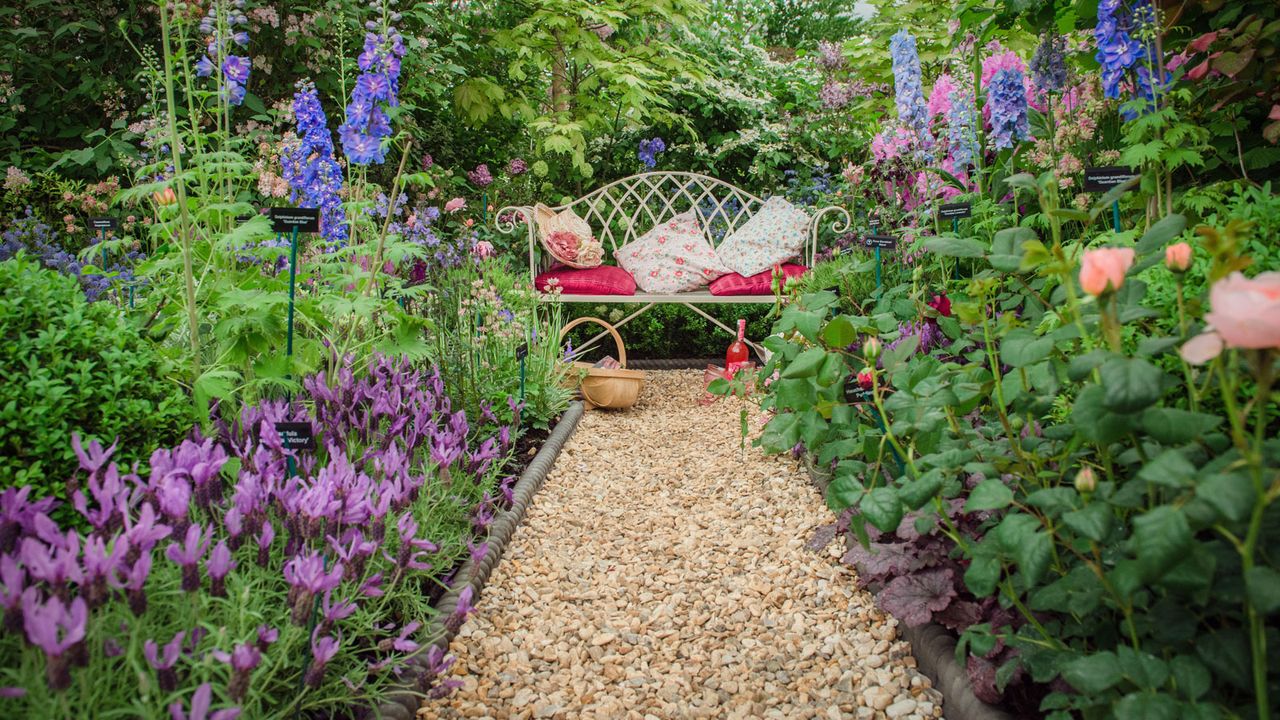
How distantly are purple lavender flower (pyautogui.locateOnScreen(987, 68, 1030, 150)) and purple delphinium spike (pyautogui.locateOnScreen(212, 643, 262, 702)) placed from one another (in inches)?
101

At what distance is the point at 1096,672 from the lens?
950 mm

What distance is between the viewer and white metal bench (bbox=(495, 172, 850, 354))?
4.71m

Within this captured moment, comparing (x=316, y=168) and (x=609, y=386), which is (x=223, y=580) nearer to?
(x=316, y=168)

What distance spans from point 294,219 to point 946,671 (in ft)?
5.24

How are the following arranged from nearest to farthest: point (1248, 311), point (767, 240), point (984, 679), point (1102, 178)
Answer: point (1248, 311), point (984, 679), point (1102, 178), point (767, 240)

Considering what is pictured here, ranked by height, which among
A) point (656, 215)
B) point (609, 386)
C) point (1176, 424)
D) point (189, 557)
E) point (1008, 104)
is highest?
point (656, 215)

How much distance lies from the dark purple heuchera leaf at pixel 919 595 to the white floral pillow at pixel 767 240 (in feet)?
11.1

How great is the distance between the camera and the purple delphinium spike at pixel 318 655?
3.45ft

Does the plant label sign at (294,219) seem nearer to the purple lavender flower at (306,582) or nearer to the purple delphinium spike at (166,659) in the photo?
the purple lavender flower at (306,582)

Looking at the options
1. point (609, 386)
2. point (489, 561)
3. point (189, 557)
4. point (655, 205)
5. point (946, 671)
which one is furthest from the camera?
point (655, 205)

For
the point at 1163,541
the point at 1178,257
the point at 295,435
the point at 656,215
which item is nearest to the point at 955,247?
the point at 1178,257

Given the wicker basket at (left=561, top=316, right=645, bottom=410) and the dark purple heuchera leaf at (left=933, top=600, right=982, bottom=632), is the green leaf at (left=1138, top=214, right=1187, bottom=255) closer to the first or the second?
the dark purple heuchera leaf at (left=933, top=600, right=982, bottom=632)

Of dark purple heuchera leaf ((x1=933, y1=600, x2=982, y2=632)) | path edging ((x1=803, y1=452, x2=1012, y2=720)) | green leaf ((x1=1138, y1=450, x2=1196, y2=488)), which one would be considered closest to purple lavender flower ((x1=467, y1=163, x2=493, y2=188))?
path edging ((x1=803, y1=452, x2=1012, y2=720))

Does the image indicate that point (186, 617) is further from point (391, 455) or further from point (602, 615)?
point (602, 615)
